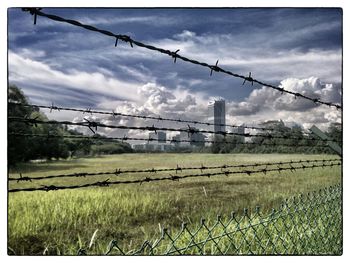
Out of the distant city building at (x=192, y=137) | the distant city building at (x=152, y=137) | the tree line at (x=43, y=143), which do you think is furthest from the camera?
the tree line at (x=43, y=143)

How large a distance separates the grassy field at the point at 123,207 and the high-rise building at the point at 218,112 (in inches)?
41.7

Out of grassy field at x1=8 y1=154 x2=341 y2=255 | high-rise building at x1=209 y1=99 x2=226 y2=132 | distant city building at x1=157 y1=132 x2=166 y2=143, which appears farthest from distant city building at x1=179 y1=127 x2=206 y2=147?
grassy field at x1=8 y1=154 x2=341 y2=255

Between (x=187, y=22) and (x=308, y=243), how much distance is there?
8.29 ft

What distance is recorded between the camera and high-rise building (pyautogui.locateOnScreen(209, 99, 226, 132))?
3969mm

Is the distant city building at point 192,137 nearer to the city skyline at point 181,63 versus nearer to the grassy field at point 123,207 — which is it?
the city skyline at point 181,63

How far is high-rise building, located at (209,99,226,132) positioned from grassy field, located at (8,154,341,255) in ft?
3.48

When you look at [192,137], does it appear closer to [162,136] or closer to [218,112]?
[162,136]

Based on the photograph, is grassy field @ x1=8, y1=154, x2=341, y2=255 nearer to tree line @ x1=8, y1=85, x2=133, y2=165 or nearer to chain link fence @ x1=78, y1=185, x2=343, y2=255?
tree line @ x1=8, y1=85, x2=133, y2=165

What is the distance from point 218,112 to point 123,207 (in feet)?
7.33

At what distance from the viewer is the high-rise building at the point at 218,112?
3.97m

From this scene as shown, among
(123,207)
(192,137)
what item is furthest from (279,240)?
(123,207)

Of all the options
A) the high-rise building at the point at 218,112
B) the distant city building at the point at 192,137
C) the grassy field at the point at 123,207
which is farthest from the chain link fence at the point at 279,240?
the high-rise building at the point at 218,112

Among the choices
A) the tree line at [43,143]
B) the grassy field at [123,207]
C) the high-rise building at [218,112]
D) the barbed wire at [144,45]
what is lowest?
the grassy field at [123,207]
